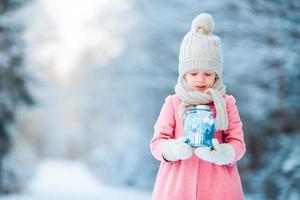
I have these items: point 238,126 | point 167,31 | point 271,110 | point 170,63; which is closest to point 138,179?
point 170,63

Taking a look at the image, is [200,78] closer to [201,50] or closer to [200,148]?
[201,50]

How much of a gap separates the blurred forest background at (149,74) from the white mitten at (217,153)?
424cm

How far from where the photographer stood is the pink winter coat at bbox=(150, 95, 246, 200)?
3.21m

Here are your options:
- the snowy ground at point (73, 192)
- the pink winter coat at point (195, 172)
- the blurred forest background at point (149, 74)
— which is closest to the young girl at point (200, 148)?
the pink winter coat at point (195, 172)

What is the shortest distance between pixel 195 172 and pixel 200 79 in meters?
0.51

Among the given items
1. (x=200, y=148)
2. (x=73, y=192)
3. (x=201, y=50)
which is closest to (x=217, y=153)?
(x=200, y=148)

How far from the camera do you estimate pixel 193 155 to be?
3.25 m

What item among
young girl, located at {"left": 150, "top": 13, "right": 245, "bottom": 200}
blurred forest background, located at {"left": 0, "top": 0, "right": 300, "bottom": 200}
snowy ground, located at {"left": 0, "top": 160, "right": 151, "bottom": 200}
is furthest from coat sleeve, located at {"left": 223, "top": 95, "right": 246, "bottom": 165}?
snowy ground, located at {"left": 0, "top": 160, "right": 151, "bottom": 200}

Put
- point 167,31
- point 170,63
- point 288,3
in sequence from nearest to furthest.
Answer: point 288,3
point 167,31
point 170,63

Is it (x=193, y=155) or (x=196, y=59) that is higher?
(x=196, y=59)

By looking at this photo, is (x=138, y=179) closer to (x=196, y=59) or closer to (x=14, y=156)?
(x=14, y=156)

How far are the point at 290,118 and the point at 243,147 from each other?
7.27 metres

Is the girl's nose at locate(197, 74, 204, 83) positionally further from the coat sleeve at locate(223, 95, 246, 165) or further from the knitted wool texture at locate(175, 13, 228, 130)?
the coat sleeve at locate(223, 95, 246, 165)

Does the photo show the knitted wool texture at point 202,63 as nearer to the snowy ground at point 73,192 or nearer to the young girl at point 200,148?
the young girl at point 200,148
